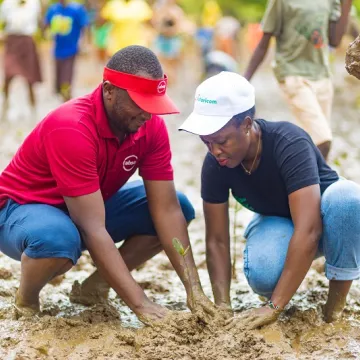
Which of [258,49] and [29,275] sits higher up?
[258,49]

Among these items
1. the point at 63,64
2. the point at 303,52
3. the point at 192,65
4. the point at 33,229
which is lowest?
the point at 192,65

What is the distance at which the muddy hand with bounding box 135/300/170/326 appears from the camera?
325 centimetres

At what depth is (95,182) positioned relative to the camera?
3242 mm

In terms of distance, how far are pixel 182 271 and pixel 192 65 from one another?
49.9 ft

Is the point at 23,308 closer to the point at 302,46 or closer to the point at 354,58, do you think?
the point at 354,58

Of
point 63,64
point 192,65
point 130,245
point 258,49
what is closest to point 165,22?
point 63,64

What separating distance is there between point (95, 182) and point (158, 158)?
0.42 metres

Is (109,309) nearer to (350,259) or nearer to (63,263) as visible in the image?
(63,263)

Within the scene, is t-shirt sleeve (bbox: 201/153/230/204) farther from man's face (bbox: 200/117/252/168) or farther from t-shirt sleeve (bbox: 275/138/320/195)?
t-shirt sleeve (bbox: 275/138/320/195)

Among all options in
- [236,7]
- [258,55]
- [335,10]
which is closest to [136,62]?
[258,55]

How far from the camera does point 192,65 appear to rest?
60.1ft

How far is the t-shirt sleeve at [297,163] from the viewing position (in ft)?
10.6

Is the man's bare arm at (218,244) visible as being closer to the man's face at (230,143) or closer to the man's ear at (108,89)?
the man's face at (230,143)

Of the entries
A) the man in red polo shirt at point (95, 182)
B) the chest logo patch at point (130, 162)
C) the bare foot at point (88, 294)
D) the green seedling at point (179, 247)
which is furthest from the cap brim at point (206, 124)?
the bare foot at point (88, 294)
